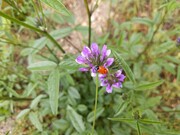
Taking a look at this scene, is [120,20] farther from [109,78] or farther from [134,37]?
[109,78]

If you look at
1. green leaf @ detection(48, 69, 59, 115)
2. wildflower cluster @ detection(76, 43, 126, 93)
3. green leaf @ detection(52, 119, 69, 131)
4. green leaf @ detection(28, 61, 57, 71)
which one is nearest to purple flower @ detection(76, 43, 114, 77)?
wildflower cluster @ detection(76, 43, 126, 93)

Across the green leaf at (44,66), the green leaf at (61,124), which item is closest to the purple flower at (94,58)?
the green leaf at (44,66)

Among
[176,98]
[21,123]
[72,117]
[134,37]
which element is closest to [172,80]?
[176,98]

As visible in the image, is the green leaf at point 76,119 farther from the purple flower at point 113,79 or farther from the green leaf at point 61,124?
the purple flower at point 113,79

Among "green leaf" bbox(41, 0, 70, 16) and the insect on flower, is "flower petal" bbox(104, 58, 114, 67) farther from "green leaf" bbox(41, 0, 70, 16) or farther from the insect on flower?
"green leaf" bbox(41, 0, 70, 16)

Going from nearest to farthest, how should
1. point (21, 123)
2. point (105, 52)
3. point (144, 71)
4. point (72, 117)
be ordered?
point (105, 52)
point (72, 117)
point (21, 123)
point (144, 71)
